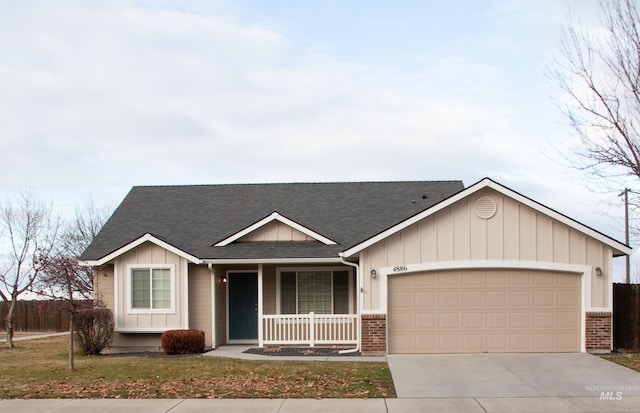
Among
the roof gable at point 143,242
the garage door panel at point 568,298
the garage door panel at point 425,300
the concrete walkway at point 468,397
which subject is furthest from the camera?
the roof gable at point 143,242

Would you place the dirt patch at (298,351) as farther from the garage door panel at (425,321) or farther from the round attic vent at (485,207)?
the round attic vent at (485,207)

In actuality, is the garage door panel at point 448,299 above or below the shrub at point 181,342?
above

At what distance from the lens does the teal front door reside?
69.3 feet

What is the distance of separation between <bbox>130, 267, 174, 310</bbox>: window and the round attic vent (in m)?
8.89

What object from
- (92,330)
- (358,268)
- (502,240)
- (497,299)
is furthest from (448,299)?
(92,330)

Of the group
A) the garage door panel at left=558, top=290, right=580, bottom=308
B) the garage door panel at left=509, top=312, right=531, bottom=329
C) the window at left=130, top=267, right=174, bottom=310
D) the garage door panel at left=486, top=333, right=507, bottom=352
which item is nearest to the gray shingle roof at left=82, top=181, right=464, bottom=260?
the window at left=130, top=267, right=174, bottom=310

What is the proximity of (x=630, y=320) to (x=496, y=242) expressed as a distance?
425cm

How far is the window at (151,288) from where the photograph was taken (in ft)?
64.8

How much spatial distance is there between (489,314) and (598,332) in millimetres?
2629

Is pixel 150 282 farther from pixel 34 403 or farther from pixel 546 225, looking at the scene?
pixel 546 225

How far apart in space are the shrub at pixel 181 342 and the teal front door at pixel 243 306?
2.66 m

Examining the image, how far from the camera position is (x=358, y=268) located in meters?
17.6

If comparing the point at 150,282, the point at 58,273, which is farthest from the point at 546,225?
the point at 58,273

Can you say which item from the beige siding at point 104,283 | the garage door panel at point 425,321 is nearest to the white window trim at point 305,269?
the garage door panel at point 425,321
